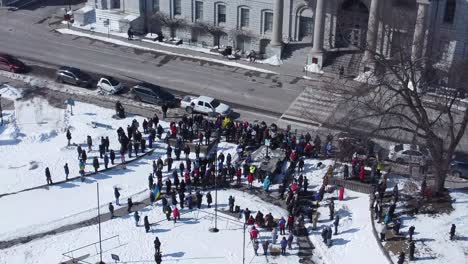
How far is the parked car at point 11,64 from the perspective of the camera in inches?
2505

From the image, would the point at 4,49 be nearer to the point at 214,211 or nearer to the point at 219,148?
the point at 219,148

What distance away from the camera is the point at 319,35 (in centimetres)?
6297

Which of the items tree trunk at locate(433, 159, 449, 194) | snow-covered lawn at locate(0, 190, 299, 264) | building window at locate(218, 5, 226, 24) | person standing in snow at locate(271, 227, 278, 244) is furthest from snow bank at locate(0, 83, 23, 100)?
tree trunk at locate(433, 159, 449, 194)

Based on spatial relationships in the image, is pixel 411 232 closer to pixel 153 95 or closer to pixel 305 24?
pixel 153 95

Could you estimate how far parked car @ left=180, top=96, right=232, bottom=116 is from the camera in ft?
185

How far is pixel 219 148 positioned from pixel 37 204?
41.5 feet

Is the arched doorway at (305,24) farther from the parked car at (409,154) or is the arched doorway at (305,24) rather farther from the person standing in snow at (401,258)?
the person standing in snow at (401,258)

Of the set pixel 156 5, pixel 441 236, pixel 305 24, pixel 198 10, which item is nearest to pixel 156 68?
pixel 198 10

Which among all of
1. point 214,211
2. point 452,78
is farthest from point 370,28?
point 214,211

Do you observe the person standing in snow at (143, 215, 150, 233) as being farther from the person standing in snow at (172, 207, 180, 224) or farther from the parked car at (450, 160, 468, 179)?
the parked car at (450, 160, 468, 179)

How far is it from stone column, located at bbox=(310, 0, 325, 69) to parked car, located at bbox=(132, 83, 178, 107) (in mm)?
12874

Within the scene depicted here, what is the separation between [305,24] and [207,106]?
48.2 ft

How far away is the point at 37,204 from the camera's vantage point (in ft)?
155

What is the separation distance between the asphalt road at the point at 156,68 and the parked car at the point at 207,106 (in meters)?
2.49
